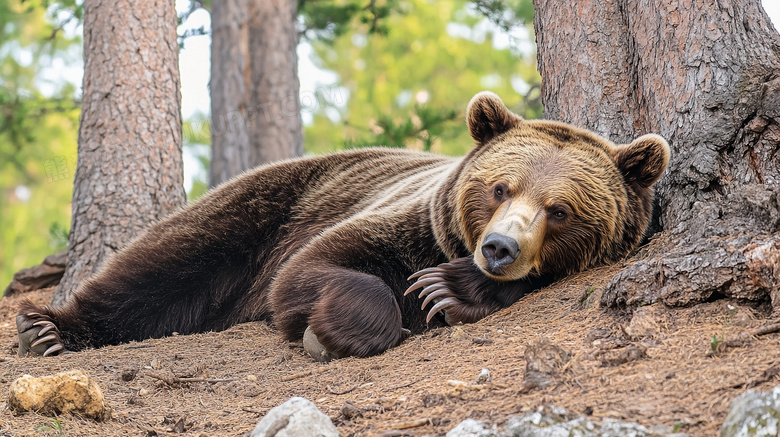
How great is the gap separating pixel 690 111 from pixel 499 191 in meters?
1.19

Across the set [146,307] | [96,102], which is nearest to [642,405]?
[146,307]

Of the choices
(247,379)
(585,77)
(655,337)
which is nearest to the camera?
(655,337)

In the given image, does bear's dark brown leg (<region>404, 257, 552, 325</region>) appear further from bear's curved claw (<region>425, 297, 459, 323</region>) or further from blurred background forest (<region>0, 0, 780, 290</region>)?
blurred background forest (<region>0, 0, 780, 290</region>)

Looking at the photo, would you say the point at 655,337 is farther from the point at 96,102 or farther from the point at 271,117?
the point at 271,117

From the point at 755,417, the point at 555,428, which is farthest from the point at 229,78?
the point at 755,417

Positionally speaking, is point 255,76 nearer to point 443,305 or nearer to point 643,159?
point 443,305

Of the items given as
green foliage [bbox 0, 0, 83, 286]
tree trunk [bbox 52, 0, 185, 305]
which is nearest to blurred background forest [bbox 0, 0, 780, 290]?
green foliage [bbox 0, 0, 83, 286]

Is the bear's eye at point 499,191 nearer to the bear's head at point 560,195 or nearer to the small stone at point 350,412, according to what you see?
the bear's head at point 560,195

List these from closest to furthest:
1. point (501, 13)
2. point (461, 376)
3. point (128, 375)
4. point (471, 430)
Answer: point (471, 430) < point (461, 376) < point (128, 375) < point (501, 13)

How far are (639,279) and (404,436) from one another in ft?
4.76

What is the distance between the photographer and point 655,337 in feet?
9.42

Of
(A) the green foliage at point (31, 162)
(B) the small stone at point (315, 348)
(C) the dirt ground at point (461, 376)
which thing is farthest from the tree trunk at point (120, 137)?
(A) the green foliage at point (31, 162)

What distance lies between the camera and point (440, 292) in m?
3.98

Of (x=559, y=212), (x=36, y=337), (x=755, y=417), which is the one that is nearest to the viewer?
(x=755, y=417)
